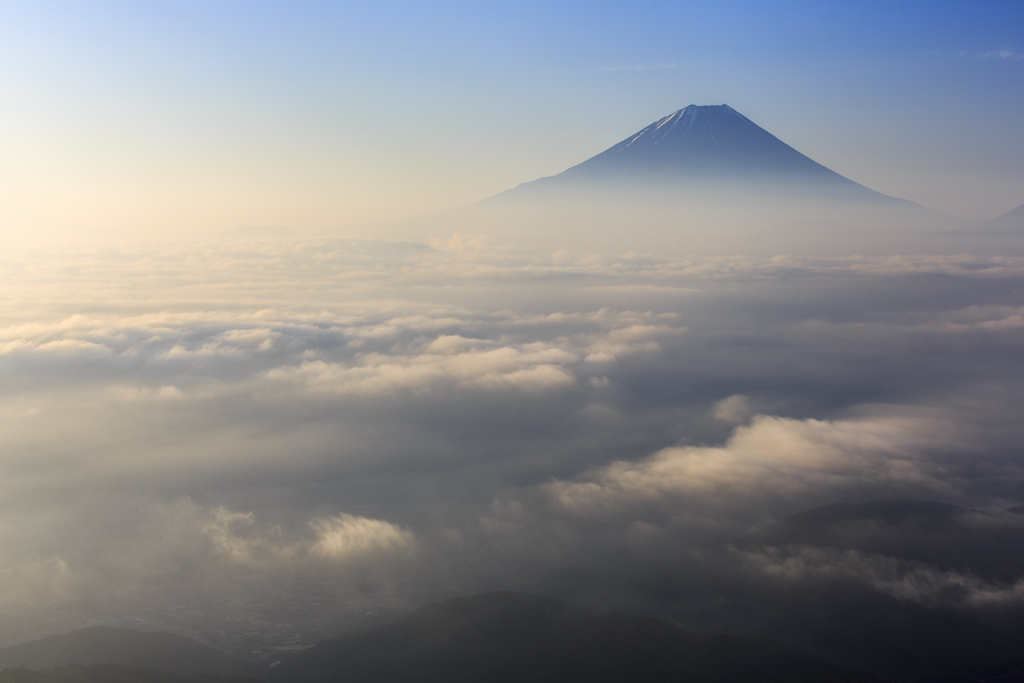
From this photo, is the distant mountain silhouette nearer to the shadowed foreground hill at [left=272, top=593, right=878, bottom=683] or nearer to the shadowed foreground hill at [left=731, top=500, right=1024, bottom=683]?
the shadowed foreground hill at [left=731, top=500, right=1024, bottom=683]

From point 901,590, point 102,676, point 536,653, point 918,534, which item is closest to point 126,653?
point 102,676

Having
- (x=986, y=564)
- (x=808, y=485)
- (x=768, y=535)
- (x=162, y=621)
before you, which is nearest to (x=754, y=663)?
A: (x=768, y=535)

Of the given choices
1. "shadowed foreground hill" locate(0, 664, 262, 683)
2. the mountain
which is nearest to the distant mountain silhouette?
the mountain

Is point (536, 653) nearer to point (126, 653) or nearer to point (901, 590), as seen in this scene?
point (126, 653)

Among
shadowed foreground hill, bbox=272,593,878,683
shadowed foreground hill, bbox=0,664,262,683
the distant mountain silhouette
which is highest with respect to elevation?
shadowed foreground hill, bbox=0,664,262,683

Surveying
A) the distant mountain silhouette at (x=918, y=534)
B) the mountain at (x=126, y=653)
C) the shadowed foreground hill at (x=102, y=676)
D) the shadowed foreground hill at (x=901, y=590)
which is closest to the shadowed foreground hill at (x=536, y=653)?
the mountain at (x=126, y=653)

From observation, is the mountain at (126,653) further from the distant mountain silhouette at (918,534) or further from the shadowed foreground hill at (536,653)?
the distant mountain silhouette at (918,534)
